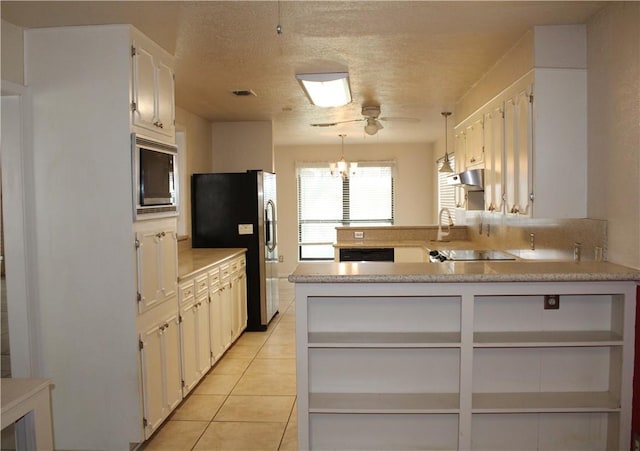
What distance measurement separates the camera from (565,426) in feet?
8.91

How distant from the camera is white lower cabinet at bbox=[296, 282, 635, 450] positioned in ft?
8.76

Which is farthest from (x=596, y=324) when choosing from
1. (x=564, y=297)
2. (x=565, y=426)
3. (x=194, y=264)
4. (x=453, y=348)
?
(x=194, y=264)

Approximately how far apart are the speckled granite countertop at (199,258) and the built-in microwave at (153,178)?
0.61m

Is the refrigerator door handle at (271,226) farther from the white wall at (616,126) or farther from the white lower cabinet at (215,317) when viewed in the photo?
the white wall at (616,126)

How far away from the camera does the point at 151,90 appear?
309 cm

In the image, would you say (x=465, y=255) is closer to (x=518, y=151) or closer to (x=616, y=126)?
(x=518, y=151)

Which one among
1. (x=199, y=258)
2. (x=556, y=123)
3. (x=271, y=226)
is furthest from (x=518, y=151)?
(x=271, y=226)

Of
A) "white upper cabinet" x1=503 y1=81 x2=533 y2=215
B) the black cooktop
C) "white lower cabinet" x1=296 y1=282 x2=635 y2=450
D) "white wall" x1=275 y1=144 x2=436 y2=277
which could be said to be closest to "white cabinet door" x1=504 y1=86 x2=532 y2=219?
"white upper cabinet" x1=503 y1=81 x2=533 y2=215

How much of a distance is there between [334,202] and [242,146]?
3397mm

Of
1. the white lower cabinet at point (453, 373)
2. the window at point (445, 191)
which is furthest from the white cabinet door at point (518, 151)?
the window at point (445, 191)

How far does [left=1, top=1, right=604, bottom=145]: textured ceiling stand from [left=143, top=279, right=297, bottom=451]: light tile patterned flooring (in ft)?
7.31

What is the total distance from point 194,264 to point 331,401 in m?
2.08

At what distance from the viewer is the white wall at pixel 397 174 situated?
370 inches

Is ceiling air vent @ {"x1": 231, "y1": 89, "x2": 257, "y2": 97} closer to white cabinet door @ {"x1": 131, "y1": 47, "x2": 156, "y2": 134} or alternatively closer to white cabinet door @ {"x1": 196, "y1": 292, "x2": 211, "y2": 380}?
white cabinet door @ {"x1": 131, "y1": 47, "x2": 156, "y2": 134}
